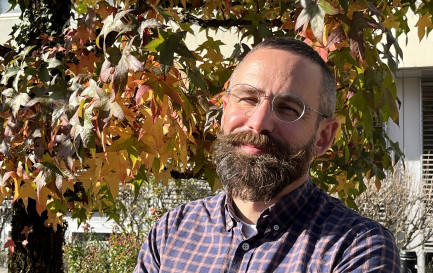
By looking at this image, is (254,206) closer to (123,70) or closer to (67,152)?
(123,70)

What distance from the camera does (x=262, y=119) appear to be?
1.79m

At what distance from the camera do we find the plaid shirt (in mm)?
1698

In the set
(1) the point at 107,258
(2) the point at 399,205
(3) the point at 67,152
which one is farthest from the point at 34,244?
(2) the point at 399,205

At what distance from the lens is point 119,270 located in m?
7.71

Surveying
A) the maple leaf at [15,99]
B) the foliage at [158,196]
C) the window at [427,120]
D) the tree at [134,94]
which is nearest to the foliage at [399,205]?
the window at [427,120]

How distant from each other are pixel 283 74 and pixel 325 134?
0.24m

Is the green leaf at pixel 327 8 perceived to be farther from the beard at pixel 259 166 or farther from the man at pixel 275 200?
the beard at pixel 259 166

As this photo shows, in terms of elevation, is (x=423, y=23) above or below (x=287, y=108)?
above

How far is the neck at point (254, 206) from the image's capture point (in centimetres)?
188

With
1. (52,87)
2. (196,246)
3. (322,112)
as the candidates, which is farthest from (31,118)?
(322,112)

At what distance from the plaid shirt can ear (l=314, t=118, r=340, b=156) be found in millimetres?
113

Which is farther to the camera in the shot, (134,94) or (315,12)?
(134,94)

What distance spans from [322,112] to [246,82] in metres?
0.22

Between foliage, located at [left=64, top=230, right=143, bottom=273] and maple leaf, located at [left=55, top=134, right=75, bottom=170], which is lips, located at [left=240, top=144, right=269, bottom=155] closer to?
maple leaf, located at [left=55, top=134, right=75, bottom=170]
